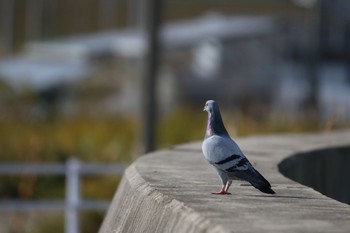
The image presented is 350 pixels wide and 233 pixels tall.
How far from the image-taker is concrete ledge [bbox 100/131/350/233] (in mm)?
5855

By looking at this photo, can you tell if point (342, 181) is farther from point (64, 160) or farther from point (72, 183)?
point (64, 160)

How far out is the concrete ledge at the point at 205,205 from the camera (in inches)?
231

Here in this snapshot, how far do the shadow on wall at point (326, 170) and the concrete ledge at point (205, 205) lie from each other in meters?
1.28

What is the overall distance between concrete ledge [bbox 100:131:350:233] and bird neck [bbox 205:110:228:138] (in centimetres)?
31

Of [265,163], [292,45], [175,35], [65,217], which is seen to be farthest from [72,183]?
[175,35]

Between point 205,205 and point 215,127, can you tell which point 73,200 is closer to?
point 215,127

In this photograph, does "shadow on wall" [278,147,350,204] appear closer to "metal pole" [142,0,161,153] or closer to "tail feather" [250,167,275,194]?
"tail feather" [250,167,275,194]

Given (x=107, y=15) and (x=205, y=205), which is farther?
(x=107, y=15)

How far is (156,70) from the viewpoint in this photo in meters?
17.3

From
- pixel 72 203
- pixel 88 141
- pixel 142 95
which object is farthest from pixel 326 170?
pixel 88 141

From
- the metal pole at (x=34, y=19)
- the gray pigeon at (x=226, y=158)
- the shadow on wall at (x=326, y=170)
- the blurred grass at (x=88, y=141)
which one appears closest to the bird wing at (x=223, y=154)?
the gray pigeon at (x=226, y=158)

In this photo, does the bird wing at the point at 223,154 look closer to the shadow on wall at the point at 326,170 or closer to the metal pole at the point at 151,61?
the shadow on wall at the point at 326,170

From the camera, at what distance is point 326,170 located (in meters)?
11.5

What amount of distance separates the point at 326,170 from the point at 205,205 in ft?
17.1
